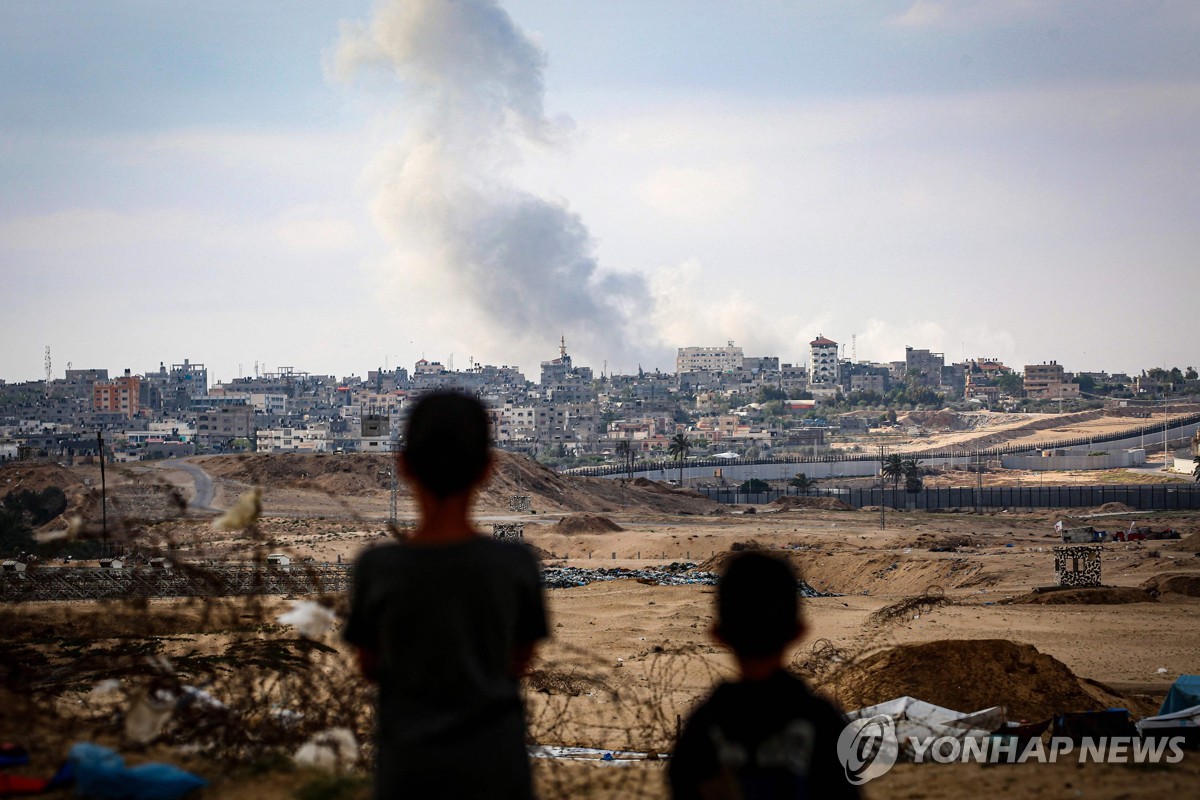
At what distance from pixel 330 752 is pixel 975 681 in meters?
9.66

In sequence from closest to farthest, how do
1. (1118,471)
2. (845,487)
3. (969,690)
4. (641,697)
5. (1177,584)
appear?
(969,690), (641,697), (1177,584), (845,487), (1118,471)

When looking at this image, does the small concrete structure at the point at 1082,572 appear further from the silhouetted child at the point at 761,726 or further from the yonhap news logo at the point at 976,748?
the silhouetted child at the point at 761,726

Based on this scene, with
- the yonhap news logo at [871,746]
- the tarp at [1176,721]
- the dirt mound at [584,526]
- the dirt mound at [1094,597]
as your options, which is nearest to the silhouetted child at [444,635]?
the yonhap news logo at [871,746]

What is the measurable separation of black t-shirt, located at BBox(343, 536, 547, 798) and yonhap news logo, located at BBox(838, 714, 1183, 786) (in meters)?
5.47

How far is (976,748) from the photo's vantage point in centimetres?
914

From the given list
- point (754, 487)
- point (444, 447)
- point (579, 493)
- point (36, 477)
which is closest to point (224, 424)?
point (579, 493)

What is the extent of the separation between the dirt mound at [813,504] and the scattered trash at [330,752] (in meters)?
76.9

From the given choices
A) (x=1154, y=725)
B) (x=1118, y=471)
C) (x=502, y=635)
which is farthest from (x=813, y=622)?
(x=1118, y=471)

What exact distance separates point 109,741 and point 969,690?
33.8 feet

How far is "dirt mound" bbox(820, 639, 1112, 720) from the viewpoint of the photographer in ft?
44.3

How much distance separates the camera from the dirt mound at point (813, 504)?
82300mm

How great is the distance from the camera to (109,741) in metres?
6.40

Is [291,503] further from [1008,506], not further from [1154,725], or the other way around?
[1154,725]

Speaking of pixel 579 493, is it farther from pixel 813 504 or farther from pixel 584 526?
pixel 584 526
